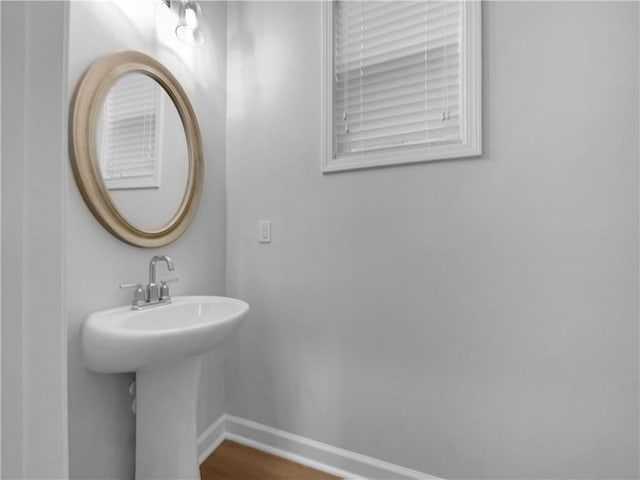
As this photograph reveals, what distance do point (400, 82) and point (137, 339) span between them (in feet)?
4.51

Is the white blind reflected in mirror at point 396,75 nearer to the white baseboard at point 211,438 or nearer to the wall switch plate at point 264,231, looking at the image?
the wall switch plate at point 264,231

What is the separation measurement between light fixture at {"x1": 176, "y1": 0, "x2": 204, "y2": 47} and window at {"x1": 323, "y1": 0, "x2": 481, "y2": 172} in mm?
561

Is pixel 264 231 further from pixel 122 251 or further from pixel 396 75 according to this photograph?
pixel 396 75

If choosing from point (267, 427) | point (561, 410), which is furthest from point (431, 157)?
point (267, 427)

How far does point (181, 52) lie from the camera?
Answer: 146 cm

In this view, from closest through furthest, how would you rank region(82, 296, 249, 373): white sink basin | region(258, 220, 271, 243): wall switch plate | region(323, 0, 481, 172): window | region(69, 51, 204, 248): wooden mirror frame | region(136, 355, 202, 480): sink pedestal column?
1. region(82, 296, 249, 373): white sink basin
2. region(69, 51, 204, 248): wooden mirror frame
3. region(136, 355, 202, 480): sink pedestal column
4. region(323, 0, 481, 172): window
5. region(258, 220, 271, 243): wall switch plate

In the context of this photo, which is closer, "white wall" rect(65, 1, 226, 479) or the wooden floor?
"white wall" rect(65, 1, 226, 479)

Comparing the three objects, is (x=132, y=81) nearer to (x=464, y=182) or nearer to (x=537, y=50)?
(x=464, y=182)

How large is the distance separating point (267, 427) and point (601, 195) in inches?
66.3

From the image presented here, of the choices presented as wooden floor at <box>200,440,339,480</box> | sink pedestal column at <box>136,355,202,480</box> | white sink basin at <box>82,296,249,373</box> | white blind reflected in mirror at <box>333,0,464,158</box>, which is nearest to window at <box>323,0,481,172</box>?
white blind reflected in mirror at <box>333,0,464,158</box>

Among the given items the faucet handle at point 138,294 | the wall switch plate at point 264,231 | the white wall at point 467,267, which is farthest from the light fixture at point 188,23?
the faucet handle at point 138,294

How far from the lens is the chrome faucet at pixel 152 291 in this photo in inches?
47.9

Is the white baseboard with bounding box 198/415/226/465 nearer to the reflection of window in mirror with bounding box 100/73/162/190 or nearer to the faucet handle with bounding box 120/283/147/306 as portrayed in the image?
the faucet handle with bounding box 120/283/147/306

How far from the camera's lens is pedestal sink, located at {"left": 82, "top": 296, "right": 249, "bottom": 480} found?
3.21 ft
